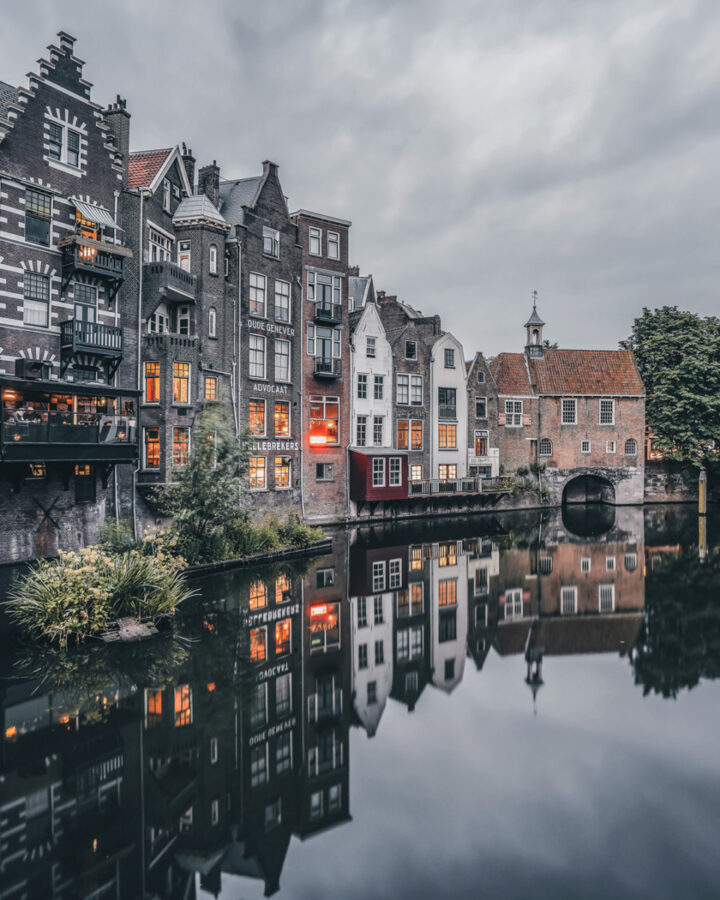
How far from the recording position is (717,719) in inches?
528

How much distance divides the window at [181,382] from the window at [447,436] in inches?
1032

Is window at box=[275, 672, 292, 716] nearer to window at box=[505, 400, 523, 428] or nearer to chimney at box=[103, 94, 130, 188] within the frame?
chimney at box=[103, 94, 130, 188]

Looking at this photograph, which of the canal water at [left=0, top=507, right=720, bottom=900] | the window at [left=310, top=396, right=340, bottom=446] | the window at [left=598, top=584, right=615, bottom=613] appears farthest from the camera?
the window at [left=310, top=396, right=340, bottom=446]

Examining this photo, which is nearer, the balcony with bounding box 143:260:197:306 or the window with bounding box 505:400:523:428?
the balcony with bounding box 143:260:197:306

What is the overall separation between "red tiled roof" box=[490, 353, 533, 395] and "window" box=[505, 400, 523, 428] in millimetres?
1077

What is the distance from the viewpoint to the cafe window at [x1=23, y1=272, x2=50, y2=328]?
86.9 ft

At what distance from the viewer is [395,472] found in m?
46.8

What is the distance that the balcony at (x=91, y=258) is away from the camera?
27.2 m

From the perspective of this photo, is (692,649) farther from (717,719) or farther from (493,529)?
(493,529)

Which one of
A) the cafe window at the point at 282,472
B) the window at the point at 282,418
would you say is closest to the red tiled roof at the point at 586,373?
the window at the point at 282,418

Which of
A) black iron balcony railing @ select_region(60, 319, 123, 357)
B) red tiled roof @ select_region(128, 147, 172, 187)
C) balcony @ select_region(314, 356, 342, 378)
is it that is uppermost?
red tiled roof @ select_region(128, 147, 172, 187)

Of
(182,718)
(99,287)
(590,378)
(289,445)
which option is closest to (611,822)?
(182,718)

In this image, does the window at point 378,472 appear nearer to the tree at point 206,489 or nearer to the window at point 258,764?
the tree at point 206,489

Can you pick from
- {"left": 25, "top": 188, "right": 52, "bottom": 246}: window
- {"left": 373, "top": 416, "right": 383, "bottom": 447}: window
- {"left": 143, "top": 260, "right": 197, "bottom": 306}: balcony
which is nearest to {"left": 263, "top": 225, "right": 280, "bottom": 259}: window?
{"left": 143, "top": 260, "right": 197, "bottom": 306}: balcony
